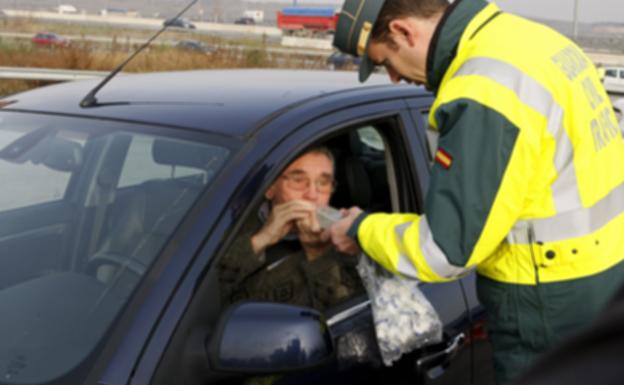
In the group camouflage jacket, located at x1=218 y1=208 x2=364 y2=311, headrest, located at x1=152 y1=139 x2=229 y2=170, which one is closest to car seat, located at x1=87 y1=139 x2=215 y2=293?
headrest, located at x1=152 y1=139 x2=229 y2=170

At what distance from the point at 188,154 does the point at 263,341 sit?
58cm

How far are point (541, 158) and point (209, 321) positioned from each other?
2.70 feet

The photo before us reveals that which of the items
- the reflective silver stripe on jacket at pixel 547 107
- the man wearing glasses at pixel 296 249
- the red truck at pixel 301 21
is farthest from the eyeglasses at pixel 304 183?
the red truck at pixel 301 21

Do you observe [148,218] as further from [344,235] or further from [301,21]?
[301,21]

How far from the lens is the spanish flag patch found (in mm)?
1710

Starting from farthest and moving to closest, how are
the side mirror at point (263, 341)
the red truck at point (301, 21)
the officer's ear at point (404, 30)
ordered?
the red truck at point (301, 21) < the officer's ear at point (404, 30) < the side mirror at point (263, 341)

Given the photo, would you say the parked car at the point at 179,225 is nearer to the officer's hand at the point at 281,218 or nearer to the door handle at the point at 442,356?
the door handle at the point at 442,356

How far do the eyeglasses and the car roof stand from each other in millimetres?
234

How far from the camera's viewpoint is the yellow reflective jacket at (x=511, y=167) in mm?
1687

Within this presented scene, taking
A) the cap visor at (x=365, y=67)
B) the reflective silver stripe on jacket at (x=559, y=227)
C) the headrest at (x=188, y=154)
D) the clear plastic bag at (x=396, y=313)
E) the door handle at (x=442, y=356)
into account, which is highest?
the cap visor at (x=365, y=67)

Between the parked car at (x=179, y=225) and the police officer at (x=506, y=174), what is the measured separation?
0.25 m

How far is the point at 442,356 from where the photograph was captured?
2150mm

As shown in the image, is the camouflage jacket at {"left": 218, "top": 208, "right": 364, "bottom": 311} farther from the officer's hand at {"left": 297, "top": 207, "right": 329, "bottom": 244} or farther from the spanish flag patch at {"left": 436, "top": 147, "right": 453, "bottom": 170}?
the spanish flag patch at {"left": 436, "top": 147, "right": 453, "bottom": 170}

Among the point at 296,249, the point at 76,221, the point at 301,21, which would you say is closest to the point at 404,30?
the point at 296,249
